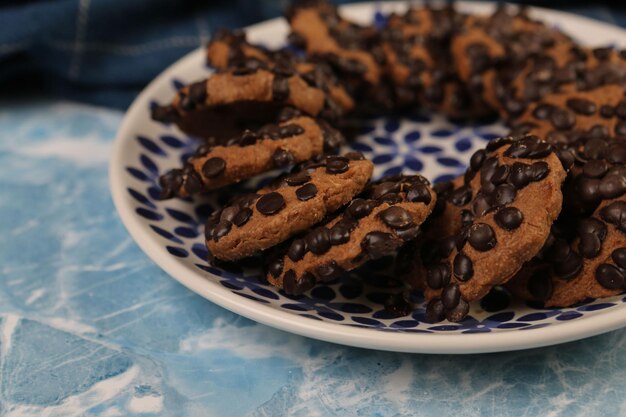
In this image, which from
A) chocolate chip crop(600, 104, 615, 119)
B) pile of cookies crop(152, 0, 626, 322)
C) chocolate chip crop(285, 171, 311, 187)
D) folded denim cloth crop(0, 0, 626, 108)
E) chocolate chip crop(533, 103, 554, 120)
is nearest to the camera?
pile of cookies crop(152, 0, 626, 322)

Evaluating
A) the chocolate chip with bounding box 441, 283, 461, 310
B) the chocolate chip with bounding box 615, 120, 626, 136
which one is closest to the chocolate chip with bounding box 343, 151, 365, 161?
the chocolate chip with bounding box 441, 283, 461, 310

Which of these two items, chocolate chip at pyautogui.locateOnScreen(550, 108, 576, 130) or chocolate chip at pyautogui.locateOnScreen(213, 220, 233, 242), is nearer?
chocolate chip at pyautogui.locateOnScreen(213, 220, 233, 242)

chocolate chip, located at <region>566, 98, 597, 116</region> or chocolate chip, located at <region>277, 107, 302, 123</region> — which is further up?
chocolate chip, located at <region>566, 98, 597, 116</region>

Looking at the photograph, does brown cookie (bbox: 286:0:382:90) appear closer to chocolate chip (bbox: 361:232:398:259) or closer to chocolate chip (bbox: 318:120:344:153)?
chocolate chip (bbox: 318:120:344:153)

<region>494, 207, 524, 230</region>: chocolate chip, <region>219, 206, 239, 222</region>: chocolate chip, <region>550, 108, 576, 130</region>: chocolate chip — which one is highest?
<region>494, 207, 524, 230</region>: chocolate chip

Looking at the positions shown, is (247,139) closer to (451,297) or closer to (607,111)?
(451,297)

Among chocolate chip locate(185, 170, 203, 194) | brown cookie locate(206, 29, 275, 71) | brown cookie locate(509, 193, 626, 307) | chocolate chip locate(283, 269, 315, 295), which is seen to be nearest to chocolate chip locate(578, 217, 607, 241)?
brown cookie locate(509, 193, 626, 307)

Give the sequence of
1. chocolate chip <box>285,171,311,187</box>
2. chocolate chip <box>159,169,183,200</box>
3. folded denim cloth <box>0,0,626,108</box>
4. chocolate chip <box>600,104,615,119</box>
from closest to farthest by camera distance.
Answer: chocolate chip <box>285,171,311,187</box>
chocolate chip <box>159,169,183,200</box>
chocolate chip <box>600,104,615,119</box>
folded denim cloth <box>0,0,626,108</box>

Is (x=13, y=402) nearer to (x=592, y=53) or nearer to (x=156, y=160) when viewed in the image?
(x=156, y=160)
